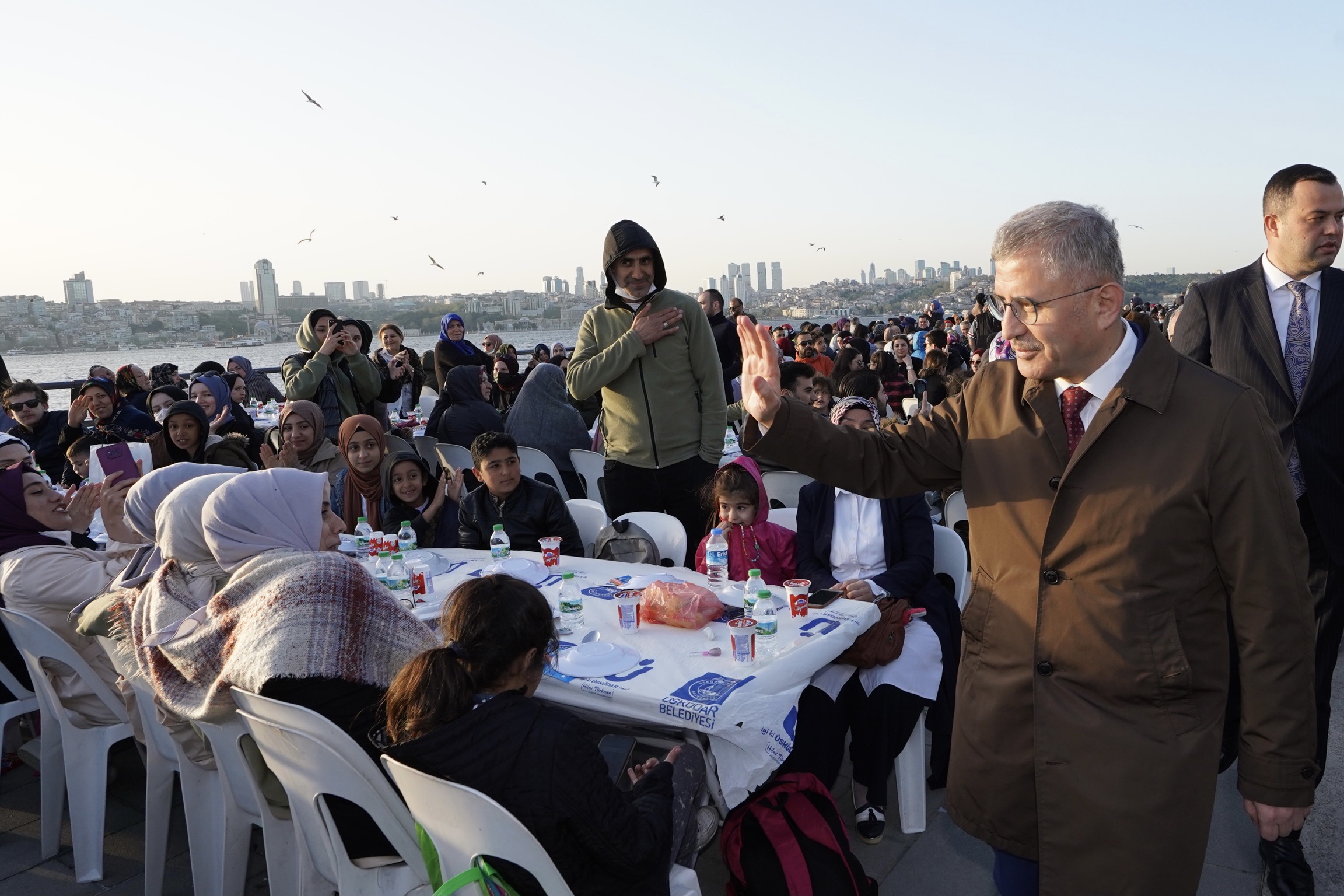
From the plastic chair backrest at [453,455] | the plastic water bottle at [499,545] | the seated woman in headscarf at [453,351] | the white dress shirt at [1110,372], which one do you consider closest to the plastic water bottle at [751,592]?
the plastic water bottle at [499,545]

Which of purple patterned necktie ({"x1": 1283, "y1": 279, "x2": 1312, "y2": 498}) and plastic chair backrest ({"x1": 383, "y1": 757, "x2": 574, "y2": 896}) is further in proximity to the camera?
purple patterned necktie ({"x1": 1283, "y1": 279, "x2": 1312, "y2": 498})

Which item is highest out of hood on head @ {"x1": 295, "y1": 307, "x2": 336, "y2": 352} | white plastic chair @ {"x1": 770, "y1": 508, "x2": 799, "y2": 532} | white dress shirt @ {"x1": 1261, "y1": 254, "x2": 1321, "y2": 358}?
hood on head @ {"x1": 295, "y1": 307, "x2": 336, "y2": 352}

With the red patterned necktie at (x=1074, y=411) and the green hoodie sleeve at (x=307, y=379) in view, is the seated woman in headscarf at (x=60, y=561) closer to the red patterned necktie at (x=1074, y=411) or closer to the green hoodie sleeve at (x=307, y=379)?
the green hoodie sleeve at (x=307, y=379)

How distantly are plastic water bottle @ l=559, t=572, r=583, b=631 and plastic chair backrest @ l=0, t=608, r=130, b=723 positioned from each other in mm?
1499

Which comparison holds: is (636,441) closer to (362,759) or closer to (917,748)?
(917,748)

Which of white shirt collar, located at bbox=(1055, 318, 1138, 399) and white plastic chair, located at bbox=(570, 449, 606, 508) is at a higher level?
white shirt collar, located at bbox=(1055, 318, 1138, 399)

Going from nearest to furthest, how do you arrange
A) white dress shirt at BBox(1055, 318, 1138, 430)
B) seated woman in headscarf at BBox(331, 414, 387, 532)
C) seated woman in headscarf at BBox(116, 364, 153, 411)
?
1. white dress shirt at BBox(1055, 318, 1138, 430)
2. seated woman in headscarf at BBox(331, 414, 387, 532)
3. seated woman in headscarf at BBox(116, 364, 153, 411)

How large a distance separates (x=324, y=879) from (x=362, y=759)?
1.71 ft

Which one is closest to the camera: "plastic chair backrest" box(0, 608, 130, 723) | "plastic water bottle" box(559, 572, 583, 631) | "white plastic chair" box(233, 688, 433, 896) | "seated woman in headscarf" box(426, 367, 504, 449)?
"white plastic chair" box(233, 688, 433, 896)

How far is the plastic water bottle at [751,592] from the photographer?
284 cm

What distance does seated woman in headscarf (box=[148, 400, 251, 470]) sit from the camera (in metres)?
5.14

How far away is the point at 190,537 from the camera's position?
8.48 feet

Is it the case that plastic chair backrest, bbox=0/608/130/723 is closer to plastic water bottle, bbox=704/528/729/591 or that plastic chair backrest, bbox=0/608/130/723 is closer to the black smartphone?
plastic water bottle, bbox=704/528/729/591

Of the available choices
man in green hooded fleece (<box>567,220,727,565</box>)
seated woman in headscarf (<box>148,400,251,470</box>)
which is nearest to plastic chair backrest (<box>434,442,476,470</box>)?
seated woman in headscarf (<box>148,400,251,470</box>)
